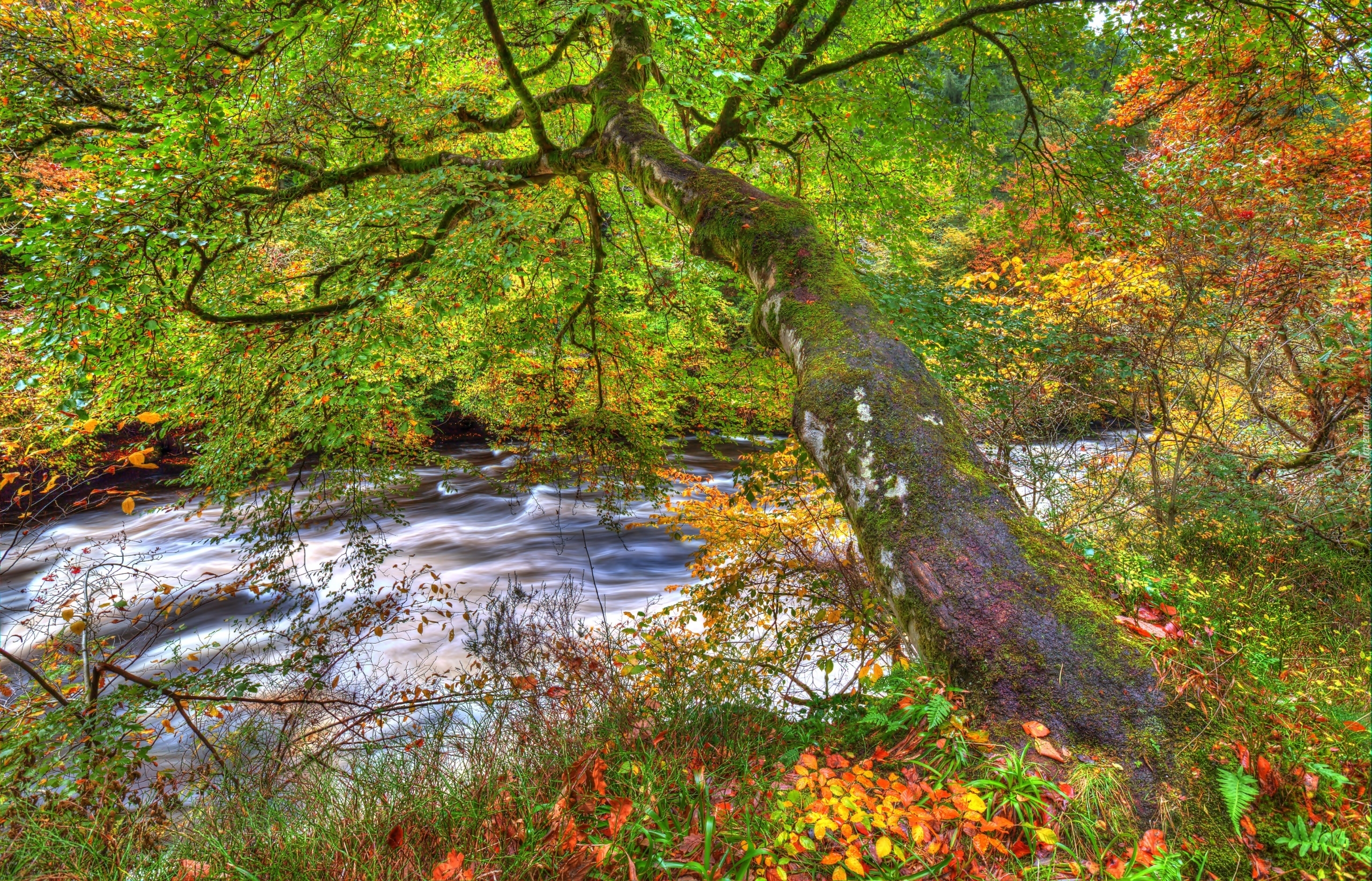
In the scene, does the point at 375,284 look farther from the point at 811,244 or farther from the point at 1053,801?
the point at 1053,801

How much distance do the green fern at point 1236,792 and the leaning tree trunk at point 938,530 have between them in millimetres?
146

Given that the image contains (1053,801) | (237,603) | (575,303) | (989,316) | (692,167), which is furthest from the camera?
(237,603)

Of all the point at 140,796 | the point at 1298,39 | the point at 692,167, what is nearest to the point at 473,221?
the point at 692,167

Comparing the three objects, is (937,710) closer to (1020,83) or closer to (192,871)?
(192,871)

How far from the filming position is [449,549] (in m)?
9.12

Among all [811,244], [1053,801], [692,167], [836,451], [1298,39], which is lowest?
[1053,801]

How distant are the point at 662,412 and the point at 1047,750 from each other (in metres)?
6.12

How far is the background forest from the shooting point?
1.88 metres

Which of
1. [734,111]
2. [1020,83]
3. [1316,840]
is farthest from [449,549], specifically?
[1316,840]

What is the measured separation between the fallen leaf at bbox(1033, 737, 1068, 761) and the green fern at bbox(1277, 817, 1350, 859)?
18.8 inches

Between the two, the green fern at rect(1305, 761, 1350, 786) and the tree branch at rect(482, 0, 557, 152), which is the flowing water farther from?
the green fern at rect(1305, 761, 1350, 786)

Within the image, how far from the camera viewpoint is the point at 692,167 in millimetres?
3611

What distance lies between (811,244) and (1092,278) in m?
5.63

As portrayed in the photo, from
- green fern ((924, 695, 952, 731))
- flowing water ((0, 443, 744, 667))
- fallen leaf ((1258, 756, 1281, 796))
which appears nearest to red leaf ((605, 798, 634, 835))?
green fern ((924, 695, 952, 731))
